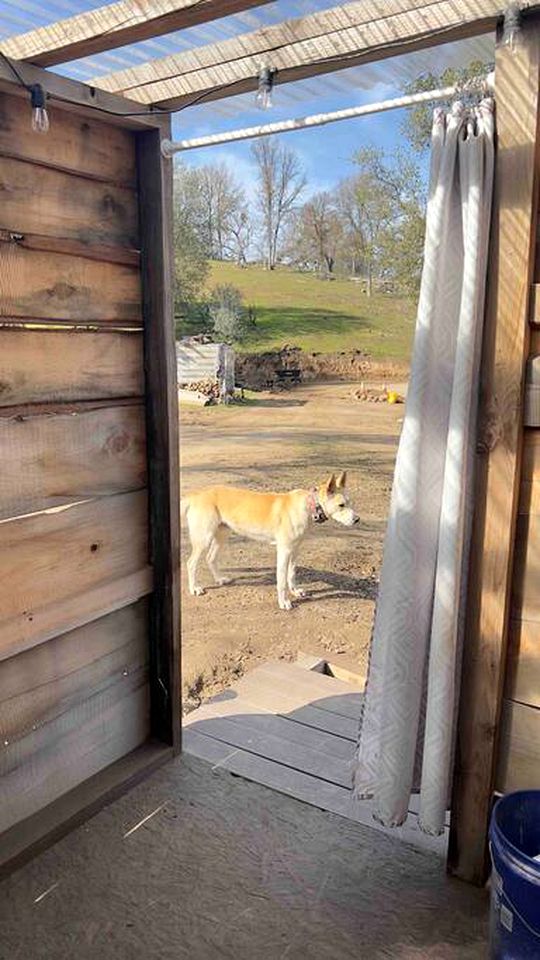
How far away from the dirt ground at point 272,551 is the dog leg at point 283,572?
6 cm

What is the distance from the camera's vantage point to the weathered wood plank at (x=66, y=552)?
4.87 ft

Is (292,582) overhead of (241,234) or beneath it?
beneath

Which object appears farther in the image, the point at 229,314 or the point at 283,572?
the point at 229,314

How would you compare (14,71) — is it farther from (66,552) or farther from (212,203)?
(212,203)

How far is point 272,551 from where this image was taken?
536cm

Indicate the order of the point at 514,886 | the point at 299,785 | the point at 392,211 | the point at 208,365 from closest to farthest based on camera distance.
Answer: the point at 514,886 < the point at 299,785 < the point at 392,211 < the point at 208,365

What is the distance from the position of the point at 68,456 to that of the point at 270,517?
8.69 ft

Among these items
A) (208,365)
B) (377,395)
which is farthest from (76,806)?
(377,395)

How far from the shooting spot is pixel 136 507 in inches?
71.7

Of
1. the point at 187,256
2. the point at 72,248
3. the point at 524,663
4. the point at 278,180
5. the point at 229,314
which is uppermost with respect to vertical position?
the point at 278,180

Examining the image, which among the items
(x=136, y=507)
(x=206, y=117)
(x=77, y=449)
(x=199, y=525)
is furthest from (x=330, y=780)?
(x=199, y=525)

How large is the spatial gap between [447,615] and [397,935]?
0.66 meters

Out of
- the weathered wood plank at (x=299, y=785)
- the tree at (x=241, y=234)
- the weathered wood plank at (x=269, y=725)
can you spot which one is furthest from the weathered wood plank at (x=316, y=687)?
the tree at (x=241, y=234)

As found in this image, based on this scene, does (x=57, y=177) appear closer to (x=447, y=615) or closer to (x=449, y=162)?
(x=449, y=162)
